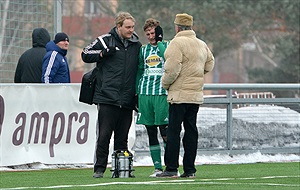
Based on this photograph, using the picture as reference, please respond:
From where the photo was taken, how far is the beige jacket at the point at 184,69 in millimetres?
11344

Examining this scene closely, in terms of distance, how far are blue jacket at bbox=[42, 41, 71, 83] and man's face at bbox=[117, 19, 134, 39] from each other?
7.84 ft

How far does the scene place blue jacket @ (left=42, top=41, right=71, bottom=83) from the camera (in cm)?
1397

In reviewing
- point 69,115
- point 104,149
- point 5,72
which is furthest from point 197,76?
point 5,72

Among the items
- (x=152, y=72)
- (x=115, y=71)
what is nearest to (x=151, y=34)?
(x=152, y=72)

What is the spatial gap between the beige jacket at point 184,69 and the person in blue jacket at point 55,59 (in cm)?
288

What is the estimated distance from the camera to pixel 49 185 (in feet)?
35.3

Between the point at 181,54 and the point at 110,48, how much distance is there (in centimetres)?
81

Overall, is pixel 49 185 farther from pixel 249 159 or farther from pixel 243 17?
pixel 243 17

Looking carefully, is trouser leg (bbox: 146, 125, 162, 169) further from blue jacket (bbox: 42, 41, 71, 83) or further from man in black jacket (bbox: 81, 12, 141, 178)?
blue jacket (bbox: 42, 41, 71, 83)

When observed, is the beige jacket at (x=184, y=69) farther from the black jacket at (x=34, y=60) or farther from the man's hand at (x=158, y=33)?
the black jacket at (x=34, y=60)

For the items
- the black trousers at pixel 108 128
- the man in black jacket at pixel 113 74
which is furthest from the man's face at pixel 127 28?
the black trousers at pixel 108 128

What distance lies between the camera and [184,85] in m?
11.5

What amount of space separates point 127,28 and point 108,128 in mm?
1143

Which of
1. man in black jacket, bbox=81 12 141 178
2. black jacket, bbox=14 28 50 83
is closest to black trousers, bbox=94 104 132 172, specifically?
man in black jacket, bbox=81 12 141 178
